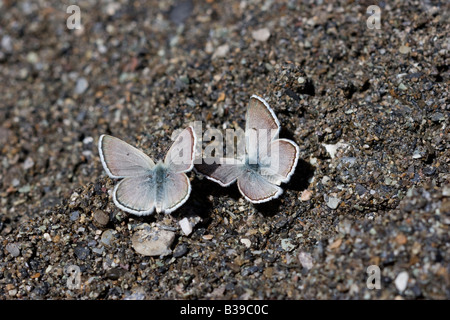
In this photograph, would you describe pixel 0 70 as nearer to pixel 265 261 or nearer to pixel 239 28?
pixel 239 28

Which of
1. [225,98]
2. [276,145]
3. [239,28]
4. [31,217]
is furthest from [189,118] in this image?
[31,217]

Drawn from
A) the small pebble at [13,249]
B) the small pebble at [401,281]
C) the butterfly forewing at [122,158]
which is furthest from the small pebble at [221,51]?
the small pebble at [401,281]

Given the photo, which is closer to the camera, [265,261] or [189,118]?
[265,261]

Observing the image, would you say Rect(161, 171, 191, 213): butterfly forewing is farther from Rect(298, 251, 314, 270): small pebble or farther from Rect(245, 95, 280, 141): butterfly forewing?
Rect(298, 251, 314, 270): small pebble

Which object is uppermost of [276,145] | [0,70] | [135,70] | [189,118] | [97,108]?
[0,70]

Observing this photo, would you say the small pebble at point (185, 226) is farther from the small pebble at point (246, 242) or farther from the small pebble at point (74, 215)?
the small pebble at point (74, 215)

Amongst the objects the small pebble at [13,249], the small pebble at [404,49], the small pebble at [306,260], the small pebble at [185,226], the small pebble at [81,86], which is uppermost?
the small pebble at [81,86]

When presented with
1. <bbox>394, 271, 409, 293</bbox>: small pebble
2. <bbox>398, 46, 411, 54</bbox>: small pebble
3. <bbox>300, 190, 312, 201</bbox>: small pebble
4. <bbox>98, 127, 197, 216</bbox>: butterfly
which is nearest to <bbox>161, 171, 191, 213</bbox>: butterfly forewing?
<bbox>98, 127, 197, 216</bbox>: butterfly
